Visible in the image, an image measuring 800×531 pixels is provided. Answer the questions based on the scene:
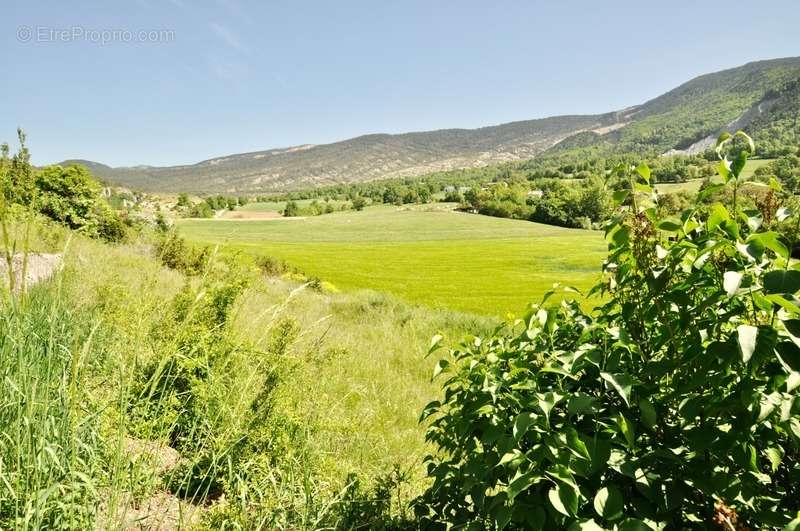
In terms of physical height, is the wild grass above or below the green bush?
below

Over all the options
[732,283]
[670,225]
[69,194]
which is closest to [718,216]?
[670,225]

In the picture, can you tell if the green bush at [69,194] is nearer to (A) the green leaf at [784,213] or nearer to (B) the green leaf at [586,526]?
Result: (B) the green leaf at [586,526]

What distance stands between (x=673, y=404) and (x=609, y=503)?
1.72 feet

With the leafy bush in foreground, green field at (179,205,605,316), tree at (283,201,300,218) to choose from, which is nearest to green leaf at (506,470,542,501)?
the leafy bush in foreground

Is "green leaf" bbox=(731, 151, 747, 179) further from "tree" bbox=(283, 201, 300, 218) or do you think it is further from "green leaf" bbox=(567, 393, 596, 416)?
"tree" bbox=(283, 201, 300, 218)

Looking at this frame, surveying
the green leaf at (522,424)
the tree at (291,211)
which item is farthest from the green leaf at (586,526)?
the tree at (291,211)

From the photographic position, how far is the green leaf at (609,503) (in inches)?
56.4

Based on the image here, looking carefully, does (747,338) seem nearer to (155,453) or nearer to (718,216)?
(718,216)

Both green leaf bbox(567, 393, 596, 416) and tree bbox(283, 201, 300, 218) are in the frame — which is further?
tree bbox(283, 201, 300, 218)

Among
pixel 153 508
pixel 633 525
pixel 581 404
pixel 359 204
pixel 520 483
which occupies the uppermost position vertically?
pixel 359 204

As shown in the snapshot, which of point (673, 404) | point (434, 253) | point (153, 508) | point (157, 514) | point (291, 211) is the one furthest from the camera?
point (291, 211)

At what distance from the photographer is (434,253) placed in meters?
69.7

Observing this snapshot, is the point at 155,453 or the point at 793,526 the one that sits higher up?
the point at 793,526

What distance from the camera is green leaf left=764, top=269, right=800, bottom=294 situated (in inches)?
45.2
